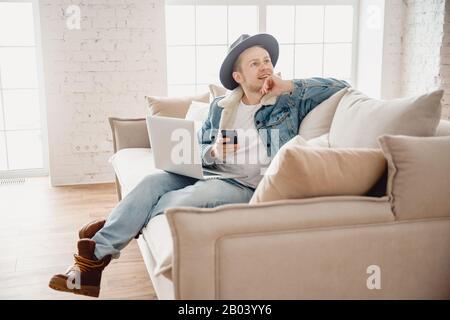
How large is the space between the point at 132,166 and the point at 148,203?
90 cm

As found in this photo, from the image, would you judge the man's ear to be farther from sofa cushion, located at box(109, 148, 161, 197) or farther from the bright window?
Answer: the bright window

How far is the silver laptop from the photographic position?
224 cm

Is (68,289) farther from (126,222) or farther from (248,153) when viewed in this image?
(248,153)

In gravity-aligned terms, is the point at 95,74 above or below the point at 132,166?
above

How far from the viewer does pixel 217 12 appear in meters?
4.77

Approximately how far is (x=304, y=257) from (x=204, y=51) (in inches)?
140

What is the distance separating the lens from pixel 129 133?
12.0ft

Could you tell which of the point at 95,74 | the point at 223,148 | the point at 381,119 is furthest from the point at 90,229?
the point at 95,74

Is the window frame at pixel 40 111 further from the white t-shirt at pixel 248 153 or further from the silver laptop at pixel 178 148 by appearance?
the white t-shirt at pixel 248 153

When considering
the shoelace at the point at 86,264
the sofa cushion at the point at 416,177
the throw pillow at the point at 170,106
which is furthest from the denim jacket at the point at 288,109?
the throw pillow at the point at 170,106

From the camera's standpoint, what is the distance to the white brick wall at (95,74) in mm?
4316

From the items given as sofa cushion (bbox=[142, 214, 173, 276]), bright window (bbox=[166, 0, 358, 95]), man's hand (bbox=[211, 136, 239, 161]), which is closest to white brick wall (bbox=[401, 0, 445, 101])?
bright window (bbox=[166, 0, 358, 95])

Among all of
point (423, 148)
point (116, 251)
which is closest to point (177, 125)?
point (116, 251)

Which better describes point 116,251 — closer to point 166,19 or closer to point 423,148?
point 423,148
